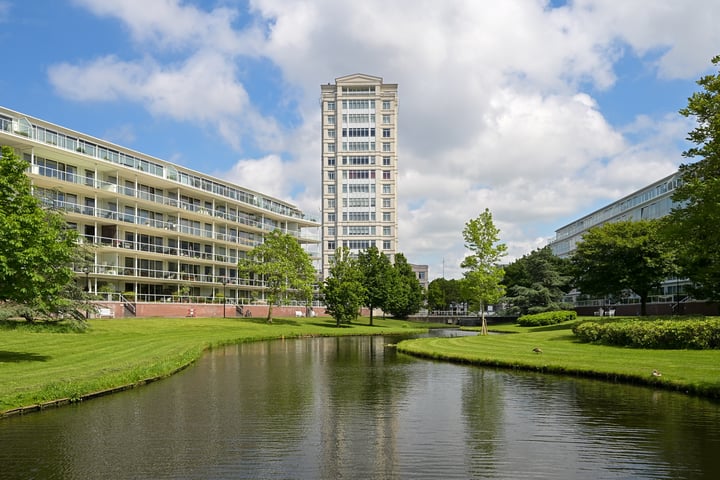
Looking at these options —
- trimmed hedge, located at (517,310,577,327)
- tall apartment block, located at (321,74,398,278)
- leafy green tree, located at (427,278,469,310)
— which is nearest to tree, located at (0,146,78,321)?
trimmed hedge, located at (517,310,577,327)

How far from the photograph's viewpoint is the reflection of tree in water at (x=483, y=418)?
12464 mm

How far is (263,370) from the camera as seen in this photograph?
28.9 meters

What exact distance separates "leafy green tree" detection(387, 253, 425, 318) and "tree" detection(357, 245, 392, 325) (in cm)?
146

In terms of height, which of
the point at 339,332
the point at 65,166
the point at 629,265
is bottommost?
the point at 339,332

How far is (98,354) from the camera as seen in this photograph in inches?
1179

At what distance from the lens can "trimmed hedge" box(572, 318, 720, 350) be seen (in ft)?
93.4

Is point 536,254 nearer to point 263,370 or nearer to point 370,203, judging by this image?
point 370,203

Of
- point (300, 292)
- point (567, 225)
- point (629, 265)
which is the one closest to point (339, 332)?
point (300, 292)

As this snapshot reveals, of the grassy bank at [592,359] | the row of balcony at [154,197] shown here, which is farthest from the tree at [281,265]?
the grassy bank at [592,359]

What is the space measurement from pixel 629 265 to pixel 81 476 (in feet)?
174

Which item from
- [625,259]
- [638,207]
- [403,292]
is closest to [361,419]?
[625,259]

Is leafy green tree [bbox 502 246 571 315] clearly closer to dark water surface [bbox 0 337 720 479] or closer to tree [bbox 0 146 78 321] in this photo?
dark water surface [bbox 0 337 720 479]

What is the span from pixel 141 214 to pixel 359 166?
208 feet

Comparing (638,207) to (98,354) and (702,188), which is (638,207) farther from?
(98,354)
